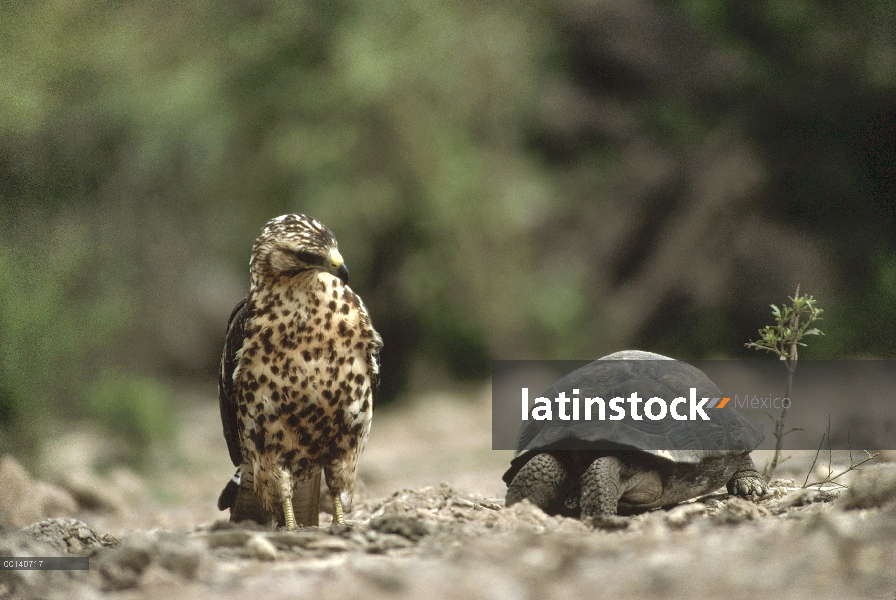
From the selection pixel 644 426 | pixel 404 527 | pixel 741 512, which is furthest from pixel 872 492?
pixel 404 527

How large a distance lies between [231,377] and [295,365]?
343mm

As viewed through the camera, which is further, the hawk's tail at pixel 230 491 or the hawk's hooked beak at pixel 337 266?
the hawk's tail at pixel 230 491

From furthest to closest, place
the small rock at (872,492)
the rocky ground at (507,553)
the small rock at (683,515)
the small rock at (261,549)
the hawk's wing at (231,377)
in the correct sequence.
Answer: the hawk's wing at (231,377)
the small rock at (683,515)
the small rock at (872,492)
the small rock at (261,549)
the rocky ground at (507,553)

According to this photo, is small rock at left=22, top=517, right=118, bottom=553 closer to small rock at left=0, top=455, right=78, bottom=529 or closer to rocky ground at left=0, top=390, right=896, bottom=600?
rocky ground at left=0, top=390, right=896, bottom=600

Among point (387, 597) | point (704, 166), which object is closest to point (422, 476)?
point (387, 597)

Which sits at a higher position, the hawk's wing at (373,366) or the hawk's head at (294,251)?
the hawk's head at (294,251)

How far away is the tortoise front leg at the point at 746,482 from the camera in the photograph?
4.00m

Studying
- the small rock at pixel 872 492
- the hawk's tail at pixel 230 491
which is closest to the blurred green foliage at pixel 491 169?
the hawk's tail at pixel 230 491

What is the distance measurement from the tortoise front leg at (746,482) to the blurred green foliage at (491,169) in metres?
6.33

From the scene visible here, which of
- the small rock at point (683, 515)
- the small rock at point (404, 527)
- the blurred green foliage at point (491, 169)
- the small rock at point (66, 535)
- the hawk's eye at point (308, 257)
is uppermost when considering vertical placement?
the blurred green foliage at point (491, 169)

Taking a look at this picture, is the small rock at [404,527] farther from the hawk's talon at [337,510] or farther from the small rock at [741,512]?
the small rock at [741,512]

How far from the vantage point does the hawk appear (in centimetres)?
379

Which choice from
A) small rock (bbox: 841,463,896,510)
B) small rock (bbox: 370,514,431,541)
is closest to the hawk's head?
small rock (bbox: 370,514,431,541)

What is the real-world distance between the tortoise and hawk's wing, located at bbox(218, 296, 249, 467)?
4.05ft
